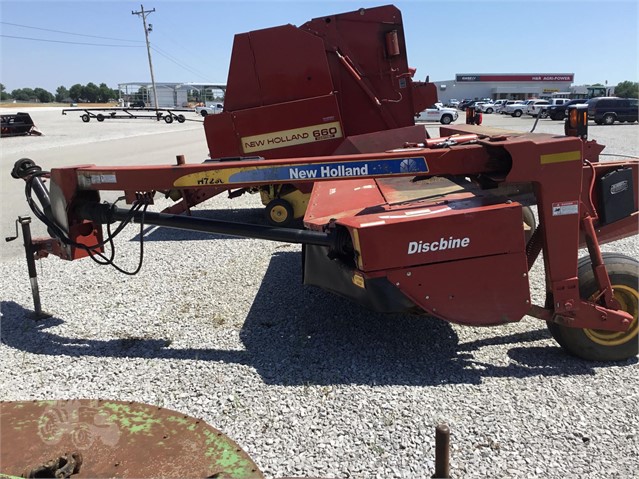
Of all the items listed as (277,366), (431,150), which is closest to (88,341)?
(277,366)

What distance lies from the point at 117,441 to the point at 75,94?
9592 cm

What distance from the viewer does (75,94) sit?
3324 inches

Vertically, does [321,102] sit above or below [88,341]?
above

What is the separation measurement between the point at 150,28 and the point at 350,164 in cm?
5673

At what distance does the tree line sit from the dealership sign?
61793 mm

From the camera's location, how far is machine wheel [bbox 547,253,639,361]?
340cm

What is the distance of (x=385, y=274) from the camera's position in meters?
3.16

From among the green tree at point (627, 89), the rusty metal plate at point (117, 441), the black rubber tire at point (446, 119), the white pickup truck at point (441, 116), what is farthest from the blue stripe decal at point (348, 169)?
the green tree at point (627, 89)

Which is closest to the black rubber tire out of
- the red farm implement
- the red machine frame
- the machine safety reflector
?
the red farm implement

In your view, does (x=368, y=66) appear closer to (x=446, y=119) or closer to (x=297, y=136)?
(x=297, y=136)

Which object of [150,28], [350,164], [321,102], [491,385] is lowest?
[491,385]

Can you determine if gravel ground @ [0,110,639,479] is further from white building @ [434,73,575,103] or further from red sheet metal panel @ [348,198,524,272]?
white building @ [434,73,575,103]

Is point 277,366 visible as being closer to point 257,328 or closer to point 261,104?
point 257,328

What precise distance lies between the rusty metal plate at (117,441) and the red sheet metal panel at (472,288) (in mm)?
1518
